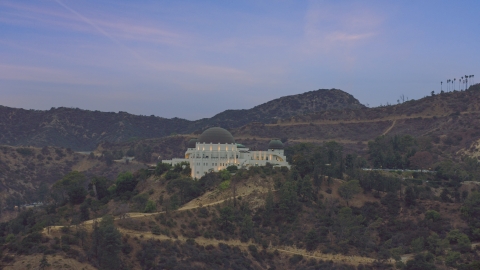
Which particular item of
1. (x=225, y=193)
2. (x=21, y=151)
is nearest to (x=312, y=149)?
(x=225, y=193)

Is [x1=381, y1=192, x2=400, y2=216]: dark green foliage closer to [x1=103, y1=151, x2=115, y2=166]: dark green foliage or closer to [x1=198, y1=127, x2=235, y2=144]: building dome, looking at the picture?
[x1=198, y1=127, x2=235, y2=144]: building dome

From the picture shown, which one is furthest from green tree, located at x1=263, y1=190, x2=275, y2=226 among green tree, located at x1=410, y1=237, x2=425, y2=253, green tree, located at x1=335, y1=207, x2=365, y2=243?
green tree, located at x1=410, y1=237, x2=425, y2=253

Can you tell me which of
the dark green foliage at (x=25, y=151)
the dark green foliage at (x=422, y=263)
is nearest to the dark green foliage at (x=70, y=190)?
the dark green foliage at (x=422, y=263)

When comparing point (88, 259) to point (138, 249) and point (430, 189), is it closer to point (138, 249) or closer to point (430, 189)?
point (138, 249)

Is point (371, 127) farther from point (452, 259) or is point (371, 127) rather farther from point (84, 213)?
point (84, 213)

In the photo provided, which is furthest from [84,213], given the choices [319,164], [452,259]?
[452,259]

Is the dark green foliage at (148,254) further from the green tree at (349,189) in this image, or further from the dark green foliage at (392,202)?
the dark green foliage at (392,202)
